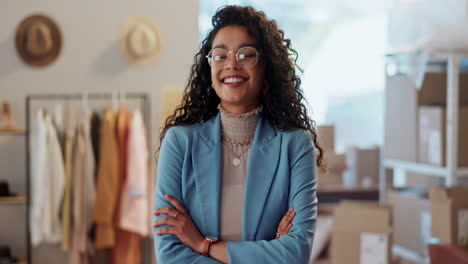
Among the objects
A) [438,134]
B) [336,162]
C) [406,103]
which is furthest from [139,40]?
[438,134]

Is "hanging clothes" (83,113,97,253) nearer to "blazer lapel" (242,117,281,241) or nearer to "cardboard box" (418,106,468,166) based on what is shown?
"cardboard box" (418,106,468,166)

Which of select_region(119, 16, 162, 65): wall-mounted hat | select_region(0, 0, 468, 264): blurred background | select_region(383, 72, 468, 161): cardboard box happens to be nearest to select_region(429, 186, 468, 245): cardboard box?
select_region(0, 0, 468, 264): blurred background

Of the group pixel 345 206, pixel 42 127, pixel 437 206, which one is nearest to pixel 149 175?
pixel 42 127

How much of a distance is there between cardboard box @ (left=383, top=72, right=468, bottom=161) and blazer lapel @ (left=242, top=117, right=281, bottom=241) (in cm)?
191

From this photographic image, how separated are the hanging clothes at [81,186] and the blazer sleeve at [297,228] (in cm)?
234

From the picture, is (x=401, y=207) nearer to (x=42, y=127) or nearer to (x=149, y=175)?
(x=149, y=175)

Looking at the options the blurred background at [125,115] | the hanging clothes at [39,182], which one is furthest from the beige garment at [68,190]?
the hanging clothes at [39,182]

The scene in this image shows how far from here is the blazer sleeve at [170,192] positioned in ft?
4.27

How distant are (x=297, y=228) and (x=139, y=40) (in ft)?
8.86

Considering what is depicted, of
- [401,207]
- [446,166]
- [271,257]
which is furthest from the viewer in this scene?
[401,207]

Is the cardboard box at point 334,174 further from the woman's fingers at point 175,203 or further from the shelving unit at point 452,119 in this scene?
the woman's fingers at point 175,203

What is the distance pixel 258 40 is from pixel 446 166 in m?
1.91

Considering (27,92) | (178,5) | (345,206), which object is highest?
(178,5)

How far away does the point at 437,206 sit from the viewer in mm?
2639
